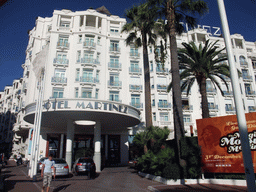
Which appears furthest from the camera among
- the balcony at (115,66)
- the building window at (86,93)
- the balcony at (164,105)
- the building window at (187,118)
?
the building window at (187,118)

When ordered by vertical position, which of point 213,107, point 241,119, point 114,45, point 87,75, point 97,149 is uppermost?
point 114,45

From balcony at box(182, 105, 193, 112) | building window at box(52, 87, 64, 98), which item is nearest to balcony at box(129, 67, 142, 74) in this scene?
balcony at box(182, 105, 193, 112)

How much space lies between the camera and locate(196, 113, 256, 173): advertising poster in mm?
11734

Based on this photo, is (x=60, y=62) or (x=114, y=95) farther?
(x=114, y=95)

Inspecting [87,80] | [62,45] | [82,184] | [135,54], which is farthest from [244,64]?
[82,184]

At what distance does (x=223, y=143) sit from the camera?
40.8ft

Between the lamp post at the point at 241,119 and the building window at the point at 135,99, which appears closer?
the lamp post at the point at 241,119

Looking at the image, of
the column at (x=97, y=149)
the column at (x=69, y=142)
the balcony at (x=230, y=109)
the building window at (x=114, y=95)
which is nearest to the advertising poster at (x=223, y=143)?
the column at (x=97, y=149)

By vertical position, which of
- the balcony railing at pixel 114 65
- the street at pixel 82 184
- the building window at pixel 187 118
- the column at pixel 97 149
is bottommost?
the street at pixel 82 184

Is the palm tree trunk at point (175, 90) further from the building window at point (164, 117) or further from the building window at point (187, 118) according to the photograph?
the building window at point (187, 118)

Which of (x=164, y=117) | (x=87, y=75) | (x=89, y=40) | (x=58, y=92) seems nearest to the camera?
(x=58, y=92)

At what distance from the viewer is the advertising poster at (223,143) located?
38.5 feet

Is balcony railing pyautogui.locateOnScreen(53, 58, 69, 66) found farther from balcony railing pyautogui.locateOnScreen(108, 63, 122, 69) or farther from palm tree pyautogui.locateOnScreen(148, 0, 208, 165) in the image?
palm tree pyautogui.locateOnScreen(148, 0, 208, 165)

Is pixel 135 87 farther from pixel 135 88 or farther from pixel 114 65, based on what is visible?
pixel 114 65
